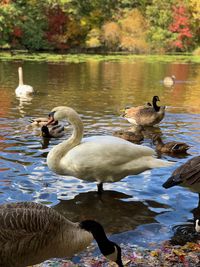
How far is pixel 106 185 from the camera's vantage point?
23.0 feet

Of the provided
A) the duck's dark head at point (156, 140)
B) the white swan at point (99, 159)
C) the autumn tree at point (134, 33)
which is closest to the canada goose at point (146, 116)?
the duck's dark head at point (156, 140)

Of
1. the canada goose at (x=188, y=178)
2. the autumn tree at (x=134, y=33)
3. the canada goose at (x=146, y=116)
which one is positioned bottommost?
the canada goose at (x=146, y=116)

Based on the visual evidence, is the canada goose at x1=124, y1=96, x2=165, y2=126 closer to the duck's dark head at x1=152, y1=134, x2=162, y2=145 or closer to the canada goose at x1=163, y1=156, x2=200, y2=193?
the duck's dark head at x1=152, y1=134, x2=162, y2=145

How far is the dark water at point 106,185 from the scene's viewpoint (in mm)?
5812

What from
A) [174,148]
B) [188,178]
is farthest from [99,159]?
[174,148]

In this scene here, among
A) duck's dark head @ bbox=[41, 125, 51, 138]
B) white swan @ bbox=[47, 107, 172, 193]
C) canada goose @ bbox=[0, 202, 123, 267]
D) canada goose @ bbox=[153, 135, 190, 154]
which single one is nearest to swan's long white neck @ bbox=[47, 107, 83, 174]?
white swan @ bbox=[47, 107, 172, 193]

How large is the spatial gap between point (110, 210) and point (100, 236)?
2118 millimetres

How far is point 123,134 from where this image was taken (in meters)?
9.66

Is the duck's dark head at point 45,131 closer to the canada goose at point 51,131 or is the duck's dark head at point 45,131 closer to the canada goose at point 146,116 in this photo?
the canada goose at point 51,131

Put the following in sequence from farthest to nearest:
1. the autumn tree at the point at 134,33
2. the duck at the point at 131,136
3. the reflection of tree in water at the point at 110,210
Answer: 1. the autumn tree at the point at 134,33
2. the duck at the point at 131,136
3. the reflection of tree in water at the point at 110,210

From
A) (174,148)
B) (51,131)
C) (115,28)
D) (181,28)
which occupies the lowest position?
(174,148)

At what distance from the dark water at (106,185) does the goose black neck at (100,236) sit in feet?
3.88

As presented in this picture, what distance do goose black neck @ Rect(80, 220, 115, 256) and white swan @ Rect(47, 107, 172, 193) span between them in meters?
2.17

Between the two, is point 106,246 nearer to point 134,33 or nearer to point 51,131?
point 51,131
